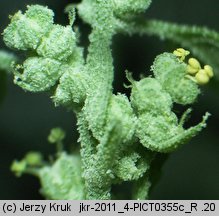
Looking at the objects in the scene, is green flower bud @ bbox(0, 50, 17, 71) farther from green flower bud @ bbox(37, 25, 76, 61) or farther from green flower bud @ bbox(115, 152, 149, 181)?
green flower bud @ bbox(115, 152, 149, 181)

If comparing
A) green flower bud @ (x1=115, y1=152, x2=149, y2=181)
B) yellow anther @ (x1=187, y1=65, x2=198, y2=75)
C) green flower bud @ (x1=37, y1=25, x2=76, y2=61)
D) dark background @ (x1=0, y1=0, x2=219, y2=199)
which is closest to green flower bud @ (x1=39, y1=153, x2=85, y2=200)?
green flower bud @ (x1=115, y1=152, x2=149, y2=181)

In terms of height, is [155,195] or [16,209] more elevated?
[155,195]

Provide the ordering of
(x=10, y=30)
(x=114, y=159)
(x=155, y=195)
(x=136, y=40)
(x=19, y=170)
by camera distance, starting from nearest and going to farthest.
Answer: (x=114, y=159), (x=10, y=30), (x=19, y=170), (x=155, y=195), (x=136, y=40)

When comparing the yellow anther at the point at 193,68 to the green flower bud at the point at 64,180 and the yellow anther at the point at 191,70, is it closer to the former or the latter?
the yellow anther at the point at 191,70

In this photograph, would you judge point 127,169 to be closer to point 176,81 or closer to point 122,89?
point 176,81

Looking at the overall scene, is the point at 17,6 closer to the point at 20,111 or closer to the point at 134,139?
the point at 20,111

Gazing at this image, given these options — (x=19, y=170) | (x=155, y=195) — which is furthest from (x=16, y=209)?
(x=155, y=195)
